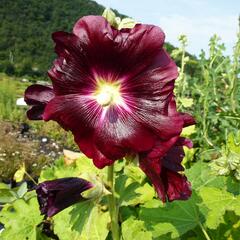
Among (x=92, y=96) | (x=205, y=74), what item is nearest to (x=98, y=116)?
(x=92, y=96)

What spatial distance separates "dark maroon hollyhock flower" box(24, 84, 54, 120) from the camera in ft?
3.12

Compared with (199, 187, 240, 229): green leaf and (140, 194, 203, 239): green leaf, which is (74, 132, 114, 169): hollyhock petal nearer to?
(199, 187, 240, 229): green leaf

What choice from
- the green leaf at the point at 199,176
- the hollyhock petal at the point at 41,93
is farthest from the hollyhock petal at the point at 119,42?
the green leaf at the point at 199,176

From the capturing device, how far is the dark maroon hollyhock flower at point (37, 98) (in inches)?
37.4

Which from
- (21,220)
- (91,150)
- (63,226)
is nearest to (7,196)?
(21,220)

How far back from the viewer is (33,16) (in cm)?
4019

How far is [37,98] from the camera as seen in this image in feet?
3.13

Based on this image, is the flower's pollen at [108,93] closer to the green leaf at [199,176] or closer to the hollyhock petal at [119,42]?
the hollyhock petal at [119,42]

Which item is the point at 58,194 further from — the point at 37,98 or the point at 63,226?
the point at 63,226

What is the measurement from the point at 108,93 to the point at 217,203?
39 centimetres

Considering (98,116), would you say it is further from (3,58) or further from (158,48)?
(3,58)

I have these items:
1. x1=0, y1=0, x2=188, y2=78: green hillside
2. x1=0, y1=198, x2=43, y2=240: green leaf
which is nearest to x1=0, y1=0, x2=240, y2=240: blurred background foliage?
x1=0, y1=198, x2=43, y2=240: green leaf

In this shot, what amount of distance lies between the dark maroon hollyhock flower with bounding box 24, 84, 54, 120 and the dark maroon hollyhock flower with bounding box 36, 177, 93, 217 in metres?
0.14

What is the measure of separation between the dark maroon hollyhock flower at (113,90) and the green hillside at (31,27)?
34.1 m
